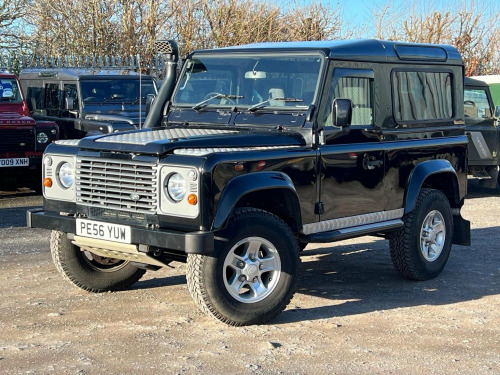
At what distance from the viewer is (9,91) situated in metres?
13.9

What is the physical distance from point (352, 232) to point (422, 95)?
1.80 m

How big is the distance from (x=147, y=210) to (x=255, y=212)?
0.77m

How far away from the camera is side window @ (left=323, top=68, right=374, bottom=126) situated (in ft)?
22.7

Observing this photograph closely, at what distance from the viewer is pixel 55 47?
22219mm

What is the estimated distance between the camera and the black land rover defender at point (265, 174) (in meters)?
5.89

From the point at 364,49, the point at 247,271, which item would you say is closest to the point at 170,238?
the point at 247,271

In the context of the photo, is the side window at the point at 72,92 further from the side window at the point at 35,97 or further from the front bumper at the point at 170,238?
the front bumper at the point at 170,238

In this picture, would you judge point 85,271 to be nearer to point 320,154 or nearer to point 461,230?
point 320,154

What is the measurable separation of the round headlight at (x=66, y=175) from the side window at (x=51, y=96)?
8065mm

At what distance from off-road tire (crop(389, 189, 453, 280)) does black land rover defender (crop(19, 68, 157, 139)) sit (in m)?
6.36

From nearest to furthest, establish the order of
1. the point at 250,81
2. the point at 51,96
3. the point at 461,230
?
the point at 250,81, the point at 461,230, the point at 51,96

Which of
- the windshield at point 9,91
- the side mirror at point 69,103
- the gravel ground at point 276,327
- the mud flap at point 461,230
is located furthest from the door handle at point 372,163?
the windshield at point 9,91

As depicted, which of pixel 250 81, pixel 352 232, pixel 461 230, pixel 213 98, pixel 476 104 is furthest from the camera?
pixel 476 104

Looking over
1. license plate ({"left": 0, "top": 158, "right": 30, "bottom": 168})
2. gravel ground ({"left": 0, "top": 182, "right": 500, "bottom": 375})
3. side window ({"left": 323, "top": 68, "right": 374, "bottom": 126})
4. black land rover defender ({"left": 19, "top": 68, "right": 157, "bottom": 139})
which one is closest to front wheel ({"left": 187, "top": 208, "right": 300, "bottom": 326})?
gravel ground ({"left": 0, "top": 182, "right": 500, "bottom": 375})
